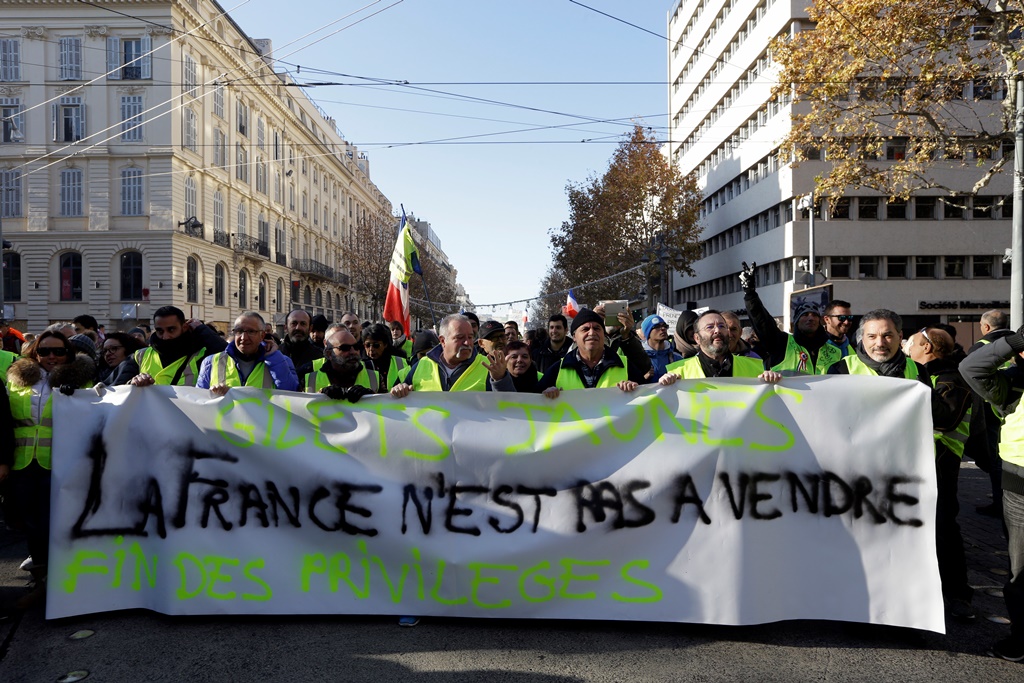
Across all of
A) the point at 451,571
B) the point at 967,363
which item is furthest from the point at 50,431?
the point at 967,363

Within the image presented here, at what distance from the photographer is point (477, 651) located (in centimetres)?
381

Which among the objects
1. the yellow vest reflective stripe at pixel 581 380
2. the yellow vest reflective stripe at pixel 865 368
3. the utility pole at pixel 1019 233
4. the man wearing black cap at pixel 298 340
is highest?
the utility pole at pixel 1019 233

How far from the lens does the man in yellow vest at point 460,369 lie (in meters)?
5.00

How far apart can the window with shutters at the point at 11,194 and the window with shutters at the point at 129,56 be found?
6.50 m

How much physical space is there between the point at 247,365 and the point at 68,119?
128 feet

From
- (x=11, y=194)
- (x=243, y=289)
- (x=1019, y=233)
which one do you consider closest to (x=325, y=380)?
(x=1019, y=233)

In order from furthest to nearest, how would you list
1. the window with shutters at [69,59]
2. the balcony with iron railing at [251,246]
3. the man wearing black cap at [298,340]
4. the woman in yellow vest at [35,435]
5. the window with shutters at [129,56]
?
1. the balcony with iron railing at [251,246]
2. the window with shutters at [129,56]
3. the window with shutters at [69,59]
4. the man wearing black cap at [298,340]
5. the woman in yellow vest at [35,435]

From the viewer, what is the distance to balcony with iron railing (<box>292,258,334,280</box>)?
189ft

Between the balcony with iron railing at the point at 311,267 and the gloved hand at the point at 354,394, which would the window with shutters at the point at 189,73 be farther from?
the gloved hand at the point at 354,394

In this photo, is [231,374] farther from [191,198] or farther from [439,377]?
[191,198]

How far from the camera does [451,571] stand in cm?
421

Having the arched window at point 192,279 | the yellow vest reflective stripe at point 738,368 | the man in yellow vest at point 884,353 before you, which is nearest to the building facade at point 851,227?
the arched window at point 192,279

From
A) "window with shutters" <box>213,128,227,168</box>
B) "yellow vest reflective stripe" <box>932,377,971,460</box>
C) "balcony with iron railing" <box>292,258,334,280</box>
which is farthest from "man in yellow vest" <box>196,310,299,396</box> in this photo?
"balcony with iron railing" <box>292,258,334,280</box>

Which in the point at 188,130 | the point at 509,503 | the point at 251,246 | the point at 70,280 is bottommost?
the point at 509,503
